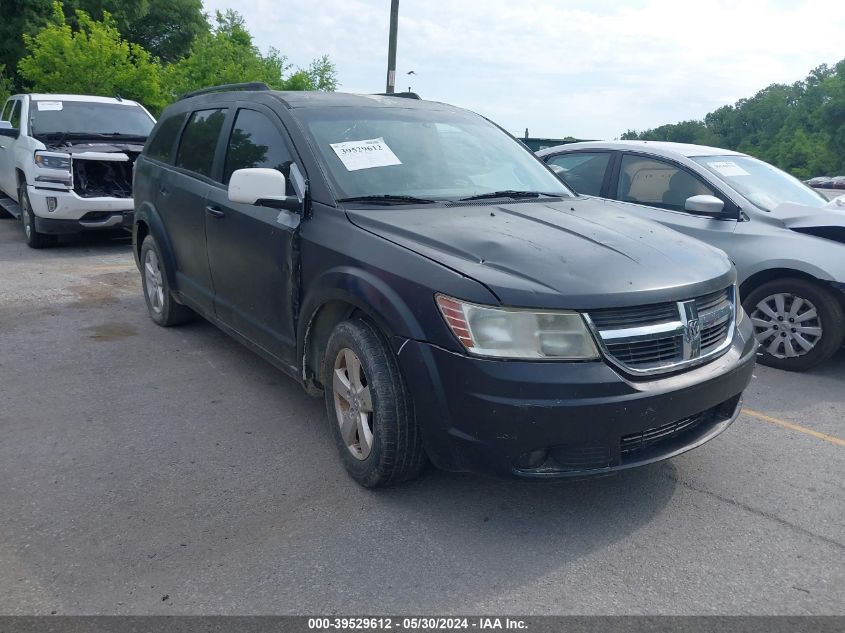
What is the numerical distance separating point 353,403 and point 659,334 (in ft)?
4.44

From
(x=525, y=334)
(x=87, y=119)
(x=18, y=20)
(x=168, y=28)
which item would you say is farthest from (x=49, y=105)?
(x=168, y=28)

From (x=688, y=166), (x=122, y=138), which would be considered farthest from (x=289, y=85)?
(x=688, y=166)

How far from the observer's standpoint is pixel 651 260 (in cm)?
308

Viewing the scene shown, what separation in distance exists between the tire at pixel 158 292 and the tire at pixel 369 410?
2529 mm

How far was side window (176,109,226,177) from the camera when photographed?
4.67 meters

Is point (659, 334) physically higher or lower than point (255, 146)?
lower

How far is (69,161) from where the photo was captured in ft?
28.6

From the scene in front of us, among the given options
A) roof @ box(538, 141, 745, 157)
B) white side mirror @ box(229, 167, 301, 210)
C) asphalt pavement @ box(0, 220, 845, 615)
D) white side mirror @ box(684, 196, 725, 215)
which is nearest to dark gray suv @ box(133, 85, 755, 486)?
white side mirror @ box(229, 167, 301, 210)

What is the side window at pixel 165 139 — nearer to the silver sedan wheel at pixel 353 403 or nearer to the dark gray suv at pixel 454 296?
the dark gray suv at pixel 454 296

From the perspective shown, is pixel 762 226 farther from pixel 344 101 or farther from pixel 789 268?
pixel 344 101

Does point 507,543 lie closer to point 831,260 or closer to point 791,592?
point 791,592

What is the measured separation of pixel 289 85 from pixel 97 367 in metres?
14.5

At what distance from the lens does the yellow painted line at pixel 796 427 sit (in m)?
4.00

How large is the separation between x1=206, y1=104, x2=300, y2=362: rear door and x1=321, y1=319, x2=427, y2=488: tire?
51 centimetres
